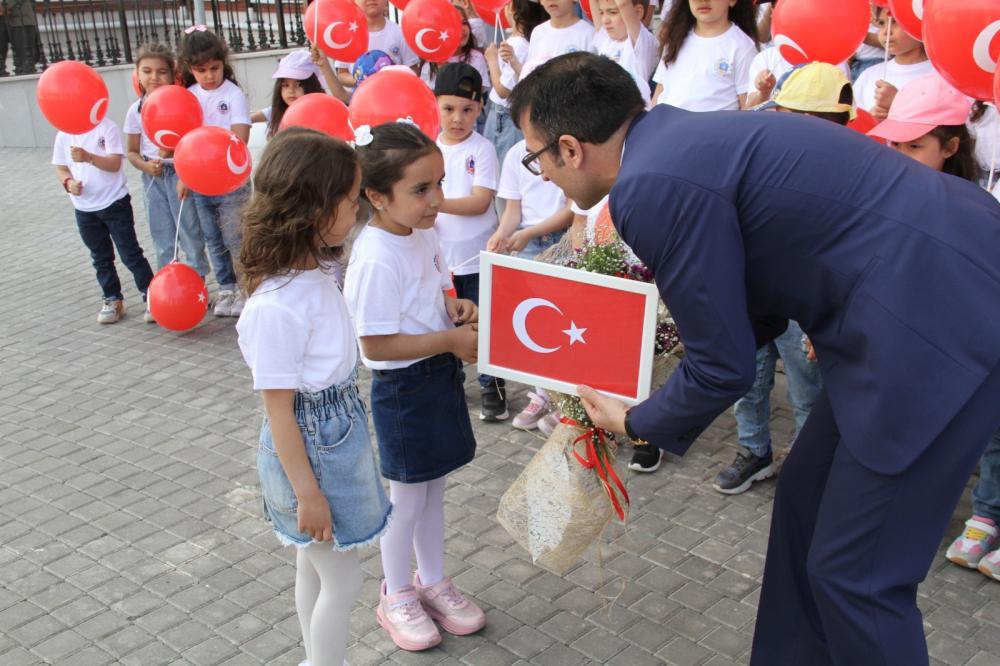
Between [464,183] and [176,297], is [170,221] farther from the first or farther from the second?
[464,183]

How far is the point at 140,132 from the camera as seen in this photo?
6684 millimetres

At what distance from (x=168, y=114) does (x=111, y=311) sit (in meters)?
1.49

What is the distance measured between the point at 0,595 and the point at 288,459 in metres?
Result: 1.75

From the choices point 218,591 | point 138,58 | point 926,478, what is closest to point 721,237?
point 926,478

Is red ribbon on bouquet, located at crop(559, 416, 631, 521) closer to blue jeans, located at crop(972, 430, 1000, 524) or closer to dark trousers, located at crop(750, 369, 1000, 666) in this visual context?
dark trousers, located at crop(750, 369, 1000, 666)

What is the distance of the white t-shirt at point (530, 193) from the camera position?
15.7 feet

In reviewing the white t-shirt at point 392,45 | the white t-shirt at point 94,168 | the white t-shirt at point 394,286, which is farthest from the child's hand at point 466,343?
the white t-shirt at point 392,45

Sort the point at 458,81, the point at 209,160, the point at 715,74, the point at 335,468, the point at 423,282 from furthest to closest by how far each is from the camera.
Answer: the point at 209,160, the point at 715,74, the point at 458,81, the point at 423,282, the point at 335,468

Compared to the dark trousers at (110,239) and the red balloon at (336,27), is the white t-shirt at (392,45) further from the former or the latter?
the dark trousers at (110,239)

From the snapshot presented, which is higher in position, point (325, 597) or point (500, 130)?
point (500, 130)

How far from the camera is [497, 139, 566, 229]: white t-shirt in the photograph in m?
4.79

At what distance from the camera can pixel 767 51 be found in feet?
15.9

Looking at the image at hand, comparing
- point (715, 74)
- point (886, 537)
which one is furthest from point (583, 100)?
point (715, 74)

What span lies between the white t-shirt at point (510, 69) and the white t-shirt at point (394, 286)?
11.0ft
